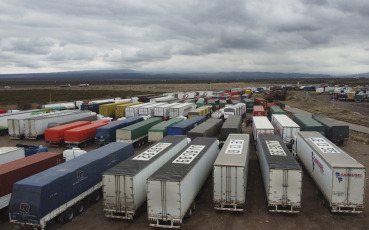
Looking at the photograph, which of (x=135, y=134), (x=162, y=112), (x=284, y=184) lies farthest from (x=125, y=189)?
(x=162, y=112)

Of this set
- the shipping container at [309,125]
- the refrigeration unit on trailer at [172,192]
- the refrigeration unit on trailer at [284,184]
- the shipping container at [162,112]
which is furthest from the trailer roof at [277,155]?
the shipping container at [162,112]

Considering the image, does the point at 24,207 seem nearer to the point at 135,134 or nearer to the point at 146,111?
the point at 135,134

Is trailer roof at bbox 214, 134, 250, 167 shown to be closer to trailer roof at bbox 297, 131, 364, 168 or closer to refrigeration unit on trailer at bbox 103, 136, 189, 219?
refrigeration unit on trailer at bbox 103, 136, 189, 219

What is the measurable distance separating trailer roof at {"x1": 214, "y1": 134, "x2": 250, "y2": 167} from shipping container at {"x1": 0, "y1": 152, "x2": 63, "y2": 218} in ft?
41.8

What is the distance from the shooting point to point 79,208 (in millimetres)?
17281

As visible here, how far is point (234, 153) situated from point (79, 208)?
1091 cm

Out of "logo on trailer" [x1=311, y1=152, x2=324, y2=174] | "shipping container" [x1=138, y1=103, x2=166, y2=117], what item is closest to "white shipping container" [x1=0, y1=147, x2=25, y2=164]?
"logo on trailer" [x1=311, y1=152, x2=324, y2=174]

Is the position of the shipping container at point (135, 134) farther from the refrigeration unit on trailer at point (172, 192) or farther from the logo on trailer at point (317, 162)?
the logo on trailer at point (317, 162)

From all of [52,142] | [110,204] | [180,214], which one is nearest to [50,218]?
[110,204]

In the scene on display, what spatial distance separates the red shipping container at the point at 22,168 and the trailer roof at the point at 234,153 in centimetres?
1274

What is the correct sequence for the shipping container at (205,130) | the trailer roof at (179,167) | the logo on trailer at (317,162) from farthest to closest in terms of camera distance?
the shipping container at (205,130)
the logo on trailer at (317,162)
the trailer roof at (179,167)

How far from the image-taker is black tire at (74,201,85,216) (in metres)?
17.0

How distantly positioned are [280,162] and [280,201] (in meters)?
2.36

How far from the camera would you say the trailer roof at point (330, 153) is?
16.2 meters
